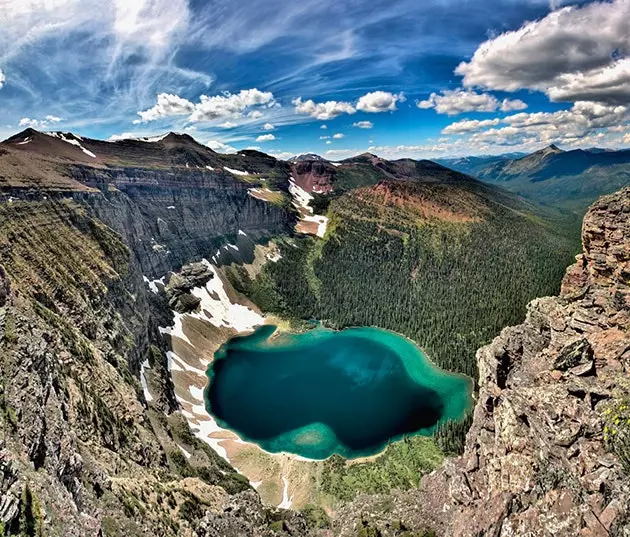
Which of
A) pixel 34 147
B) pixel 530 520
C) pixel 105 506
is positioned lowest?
pixel 105 506

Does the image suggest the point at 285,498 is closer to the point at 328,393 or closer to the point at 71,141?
the point at 328,393

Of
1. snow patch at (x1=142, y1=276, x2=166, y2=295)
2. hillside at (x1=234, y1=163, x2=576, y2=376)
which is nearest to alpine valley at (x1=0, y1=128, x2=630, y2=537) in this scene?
snow patch at (x1=142, y1=276, x2=166, y2=295)

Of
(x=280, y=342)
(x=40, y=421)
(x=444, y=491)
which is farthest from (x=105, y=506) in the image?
(x=280, y=342)

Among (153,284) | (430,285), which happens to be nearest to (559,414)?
(153,284)

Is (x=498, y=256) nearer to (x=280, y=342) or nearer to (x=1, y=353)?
(x=280, y=342)

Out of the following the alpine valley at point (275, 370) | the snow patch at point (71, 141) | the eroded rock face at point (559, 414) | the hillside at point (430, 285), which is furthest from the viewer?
the snow patch at point (71, 141)

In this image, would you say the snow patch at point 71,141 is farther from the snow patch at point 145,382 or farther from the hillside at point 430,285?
the snow patch at point 145,382

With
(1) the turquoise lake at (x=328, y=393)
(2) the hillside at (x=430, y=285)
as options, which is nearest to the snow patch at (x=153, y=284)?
(1) the turquoise lake at (x=328, y=393)
